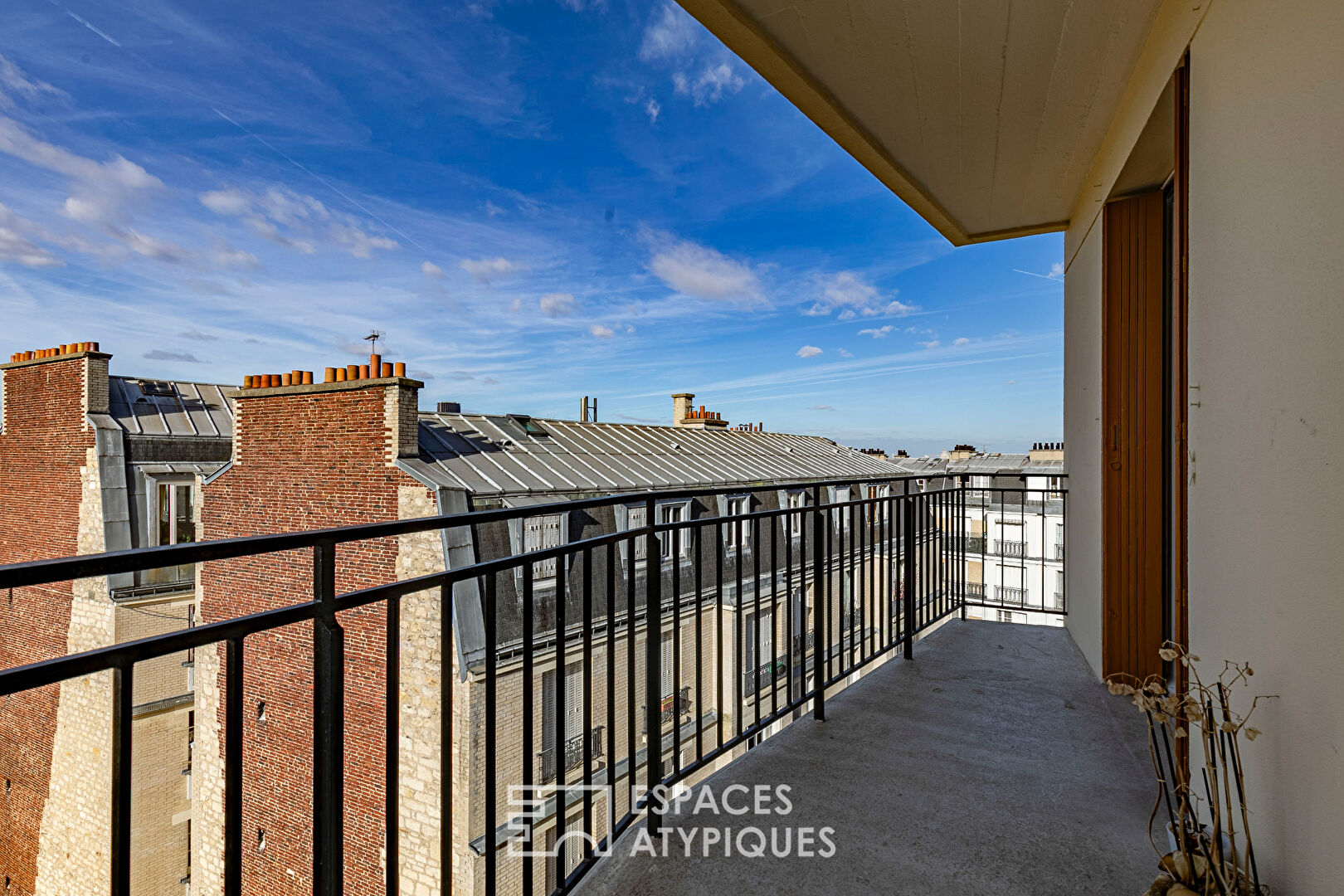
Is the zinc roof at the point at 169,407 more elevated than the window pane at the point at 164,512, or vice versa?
the zinc roof at the point at 169,407

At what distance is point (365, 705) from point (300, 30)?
1022cm

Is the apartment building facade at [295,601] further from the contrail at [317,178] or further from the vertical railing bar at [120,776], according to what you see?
the contrail at [317,178]

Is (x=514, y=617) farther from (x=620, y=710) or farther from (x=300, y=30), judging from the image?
(x=300, y=30)

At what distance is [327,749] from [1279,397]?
1.70 metres

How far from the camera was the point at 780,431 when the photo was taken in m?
16.2

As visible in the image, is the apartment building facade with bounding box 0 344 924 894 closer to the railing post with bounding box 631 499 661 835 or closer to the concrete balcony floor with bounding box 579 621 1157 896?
the concrete balcony floor with bounding box 579 621 1157 896

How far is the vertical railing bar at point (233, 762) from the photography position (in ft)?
2.45

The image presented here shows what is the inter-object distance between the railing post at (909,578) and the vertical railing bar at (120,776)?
2.99m

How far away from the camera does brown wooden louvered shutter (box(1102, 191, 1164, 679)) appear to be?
243cm

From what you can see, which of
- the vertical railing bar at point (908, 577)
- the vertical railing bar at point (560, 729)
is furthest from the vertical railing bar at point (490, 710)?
the vertical railing bar at point (908, 577)

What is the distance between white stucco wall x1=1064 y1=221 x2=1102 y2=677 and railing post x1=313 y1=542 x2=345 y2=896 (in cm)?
299

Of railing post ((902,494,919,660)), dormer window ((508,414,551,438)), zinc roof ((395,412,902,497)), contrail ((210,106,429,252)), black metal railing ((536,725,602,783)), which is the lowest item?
black metal railing ((536,725,602,783))

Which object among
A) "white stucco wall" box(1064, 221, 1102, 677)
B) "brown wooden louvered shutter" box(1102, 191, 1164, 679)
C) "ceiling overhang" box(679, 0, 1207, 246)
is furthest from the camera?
"white stucco wall" box(1064, 221, 1102, 677)

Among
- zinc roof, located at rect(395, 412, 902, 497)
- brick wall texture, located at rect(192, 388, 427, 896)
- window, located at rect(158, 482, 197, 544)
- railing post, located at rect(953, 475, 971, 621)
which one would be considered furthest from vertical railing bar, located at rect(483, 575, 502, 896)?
window, located at rect(158, 482, 197, 544)
